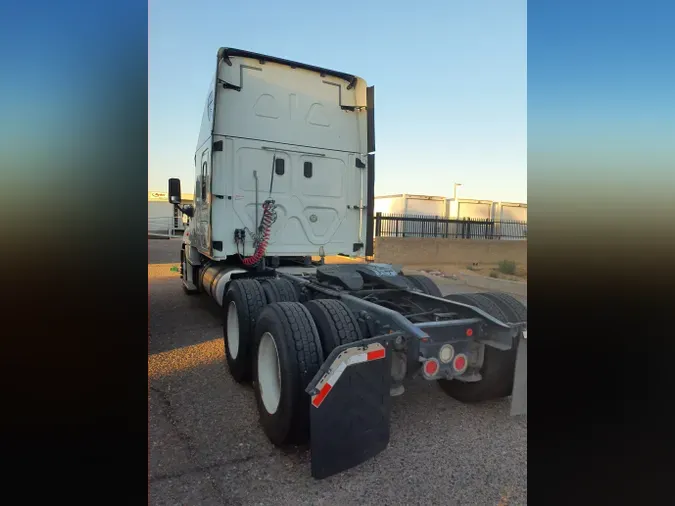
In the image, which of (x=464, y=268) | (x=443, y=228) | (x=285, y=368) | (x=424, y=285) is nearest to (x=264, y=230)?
(x=424, y=285)

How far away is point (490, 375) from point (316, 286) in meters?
2.03

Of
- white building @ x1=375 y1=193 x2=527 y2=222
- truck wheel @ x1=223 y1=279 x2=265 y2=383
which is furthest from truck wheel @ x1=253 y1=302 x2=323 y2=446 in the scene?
white building @ x1=375 y1=193 x2=527 y2=222

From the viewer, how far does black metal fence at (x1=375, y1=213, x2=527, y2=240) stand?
693 inches

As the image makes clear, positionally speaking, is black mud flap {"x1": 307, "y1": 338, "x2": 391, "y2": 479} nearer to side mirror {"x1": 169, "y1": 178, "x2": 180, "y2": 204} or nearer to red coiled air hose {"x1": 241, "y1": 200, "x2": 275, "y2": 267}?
red coiled air hose {"x1": 241, "y1": 200, "x2": 275, "y2": 267}

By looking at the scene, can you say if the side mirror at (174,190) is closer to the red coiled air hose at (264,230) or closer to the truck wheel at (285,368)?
the red coiled air hose at (264,230)

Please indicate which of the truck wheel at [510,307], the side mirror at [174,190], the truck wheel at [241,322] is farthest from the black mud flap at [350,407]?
the side mirror at [174,190]

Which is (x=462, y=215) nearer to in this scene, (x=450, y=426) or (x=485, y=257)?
(x=485, y=257)

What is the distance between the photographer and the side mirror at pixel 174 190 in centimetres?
722

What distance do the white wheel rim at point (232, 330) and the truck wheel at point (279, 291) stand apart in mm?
399

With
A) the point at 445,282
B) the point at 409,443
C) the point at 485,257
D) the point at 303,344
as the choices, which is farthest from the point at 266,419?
the point at 485,257

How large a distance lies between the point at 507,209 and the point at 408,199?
20.9 ft

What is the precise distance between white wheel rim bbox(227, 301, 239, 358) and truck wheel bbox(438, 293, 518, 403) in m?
2.23
